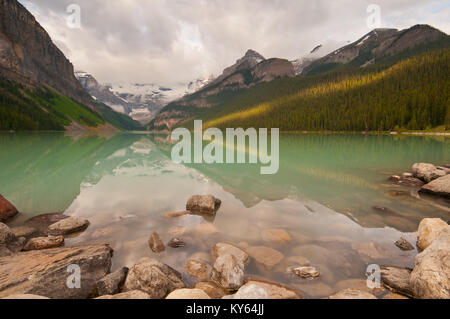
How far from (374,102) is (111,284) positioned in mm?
146985

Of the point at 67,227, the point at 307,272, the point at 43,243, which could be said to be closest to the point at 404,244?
the point at 307,272

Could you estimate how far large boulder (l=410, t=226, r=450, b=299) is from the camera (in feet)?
16.5

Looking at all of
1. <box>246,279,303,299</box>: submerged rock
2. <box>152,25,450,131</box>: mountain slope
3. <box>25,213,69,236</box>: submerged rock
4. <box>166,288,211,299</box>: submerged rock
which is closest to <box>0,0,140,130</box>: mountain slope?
<box>152,25,450,131</box>: mountain slope

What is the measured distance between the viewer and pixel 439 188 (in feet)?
47.4

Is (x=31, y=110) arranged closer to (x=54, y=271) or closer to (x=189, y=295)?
(x=54, y=271)

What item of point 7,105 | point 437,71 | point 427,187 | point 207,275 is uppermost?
point 437,71

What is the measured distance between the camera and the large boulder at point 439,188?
14.1 m

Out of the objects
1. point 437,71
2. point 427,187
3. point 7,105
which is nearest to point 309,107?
point 437,71

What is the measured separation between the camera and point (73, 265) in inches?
263

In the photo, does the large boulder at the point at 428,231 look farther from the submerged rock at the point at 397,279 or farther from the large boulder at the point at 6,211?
the large boulder at the point at 6,211

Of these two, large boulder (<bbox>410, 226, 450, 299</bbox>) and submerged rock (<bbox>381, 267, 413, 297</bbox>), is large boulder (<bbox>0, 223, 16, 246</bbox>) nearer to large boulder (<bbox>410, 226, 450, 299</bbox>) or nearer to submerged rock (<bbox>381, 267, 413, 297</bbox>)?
submerged rock (<bbox>381, 267, 413, 297</bbox>)

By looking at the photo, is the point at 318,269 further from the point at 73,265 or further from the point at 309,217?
the point at 73,265

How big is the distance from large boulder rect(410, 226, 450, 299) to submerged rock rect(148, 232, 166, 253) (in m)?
8.07
